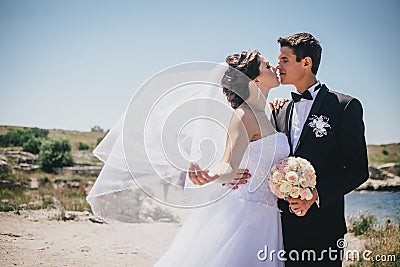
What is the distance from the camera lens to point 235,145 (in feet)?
10.4

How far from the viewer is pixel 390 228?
8664 millimetres

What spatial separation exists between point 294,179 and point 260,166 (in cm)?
47

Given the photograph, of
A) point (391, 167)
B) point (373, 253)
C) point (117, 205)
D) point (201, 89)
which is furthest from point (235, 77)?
point (391, 167)

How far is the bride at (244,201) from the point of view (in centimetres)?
329

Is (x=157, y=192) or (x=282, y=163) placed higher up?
(x=282, y=163)

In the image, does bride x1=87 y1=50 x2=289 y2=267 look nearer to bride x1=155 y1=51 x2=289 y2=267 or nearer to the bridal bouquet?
bride x1=155 y1=51 x2=289 y2=267

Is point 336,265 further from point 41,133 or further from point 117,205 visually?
point 41,133

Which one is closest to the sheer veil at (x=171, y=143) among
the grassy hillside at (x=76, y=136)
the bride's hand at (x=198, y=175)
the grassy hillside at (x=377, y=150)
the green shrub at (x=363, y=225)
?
the bride's hand at (x=198, y=175)

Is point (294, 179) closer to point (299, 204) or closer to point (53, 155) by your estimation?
point (299, 204)

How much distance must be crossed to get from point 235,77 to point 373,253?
4666 millimetres

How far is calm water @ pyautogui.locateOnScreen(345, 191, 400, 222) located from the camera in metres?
12.6

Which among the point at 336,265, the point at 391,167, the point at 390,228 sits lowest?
the point at 391,167

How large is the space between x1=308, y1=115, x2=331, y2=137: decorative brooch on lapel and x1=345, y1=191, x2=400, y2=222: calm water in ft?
26.1

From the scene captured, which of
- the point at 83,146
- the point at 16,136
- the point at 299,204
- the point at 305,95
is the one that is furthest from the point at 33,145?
the point at 299,204
